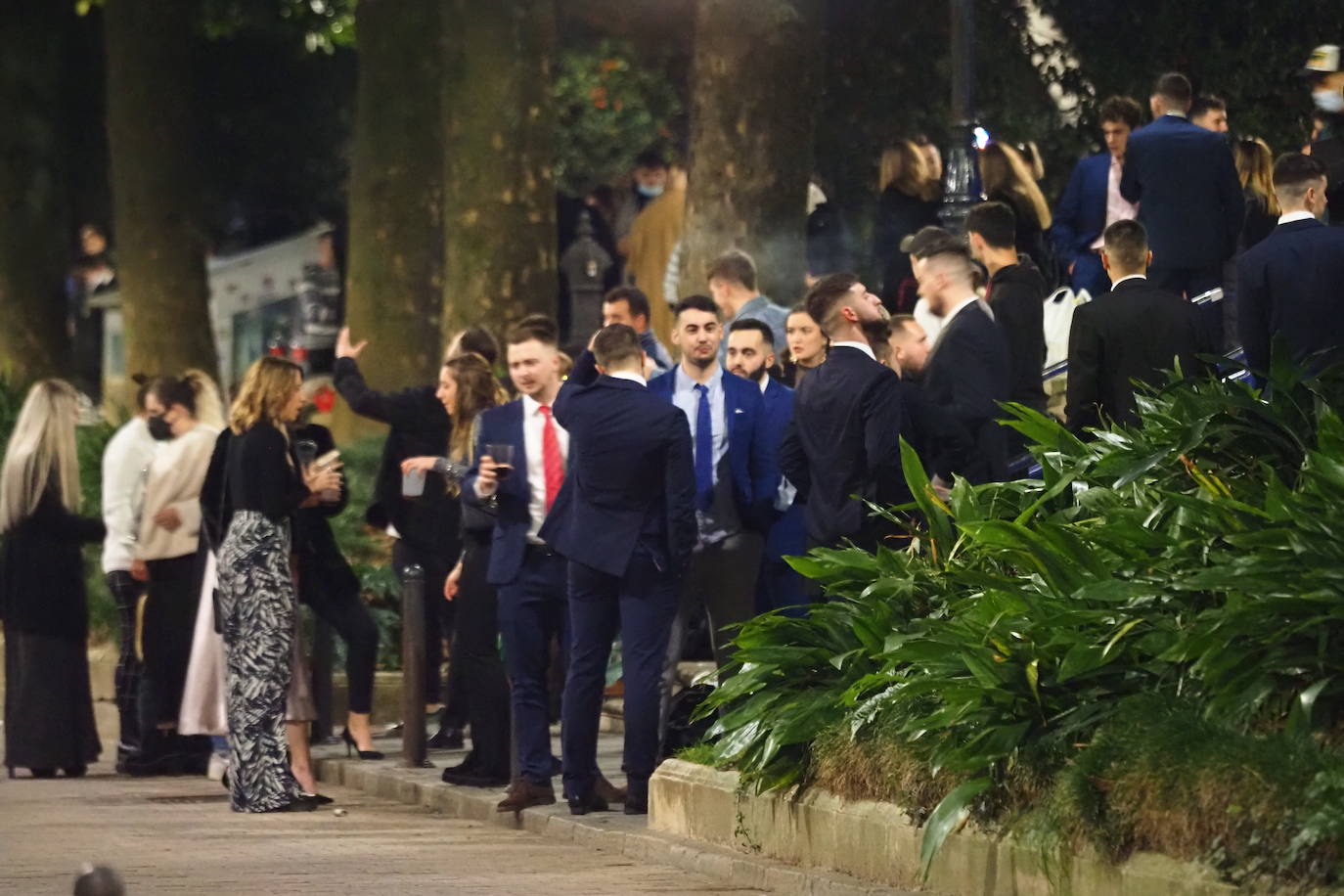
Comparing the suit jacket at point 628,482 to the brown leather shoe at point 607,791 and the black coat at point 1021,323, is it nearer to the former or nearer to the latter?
the brown leather shoe at point 607,791

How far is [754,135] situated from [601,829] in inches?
289

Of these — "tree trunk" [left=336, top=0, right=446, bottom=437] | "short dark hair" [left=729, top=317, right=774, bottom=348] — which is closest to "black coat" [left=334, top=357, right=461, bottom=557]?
"short dark hair" [left=729, top=317, right=774, bottom=348]

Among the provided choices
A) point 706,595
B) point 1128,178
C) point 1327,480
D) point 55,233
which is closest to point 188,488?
point 706,595

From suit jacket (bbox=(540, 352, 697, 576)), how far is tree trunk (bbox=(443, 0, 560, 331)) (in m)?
8.06

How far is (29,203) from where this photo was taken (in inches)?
1105

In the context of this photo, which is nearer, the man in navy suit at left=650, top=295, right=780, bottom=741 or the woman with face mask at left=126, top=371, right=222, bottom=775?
the man in navy suit at left=650, top=295, right=780, bottom=741

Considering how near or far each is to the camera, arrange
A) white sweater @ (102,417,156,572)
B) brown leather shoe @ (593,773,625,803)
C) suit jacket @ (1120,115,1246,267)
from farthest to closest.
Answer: white sweater @ (102,417,156,572) → suit jacket @ (1120,115,1246,267) → brown leather shoe @ (593,773,625,803)

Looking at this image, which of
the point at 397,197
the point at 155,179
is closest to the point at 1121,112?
the point at 397,197

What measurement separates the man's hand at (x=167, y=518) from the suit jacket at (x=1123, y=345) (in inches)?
212

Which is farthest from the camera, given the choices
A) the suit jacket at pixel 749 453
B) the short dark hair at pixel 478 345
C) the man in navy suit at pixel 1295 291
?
the short dark hair at pixel 478 345

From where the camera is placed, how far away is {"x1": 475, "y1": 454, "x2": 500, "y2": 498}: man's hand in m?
12.3

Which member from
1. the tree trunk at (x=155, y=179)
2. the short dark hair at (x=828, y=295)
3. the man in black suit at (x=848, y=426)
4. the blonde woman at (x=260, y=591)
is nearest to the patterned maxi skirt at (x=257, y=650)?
the blonde woman at (x=260, y=591)

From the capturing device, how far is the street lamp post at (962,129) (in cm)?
1501

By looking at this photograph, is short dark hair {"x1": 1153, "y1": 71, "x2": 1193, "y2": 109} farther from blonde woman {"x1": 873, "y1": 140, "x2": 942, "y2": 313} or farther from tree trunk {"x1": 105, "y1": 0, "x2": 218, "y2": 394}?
tree trunk {"x1": 105, "y1": 0, "x2": 218, "y2": 394}
